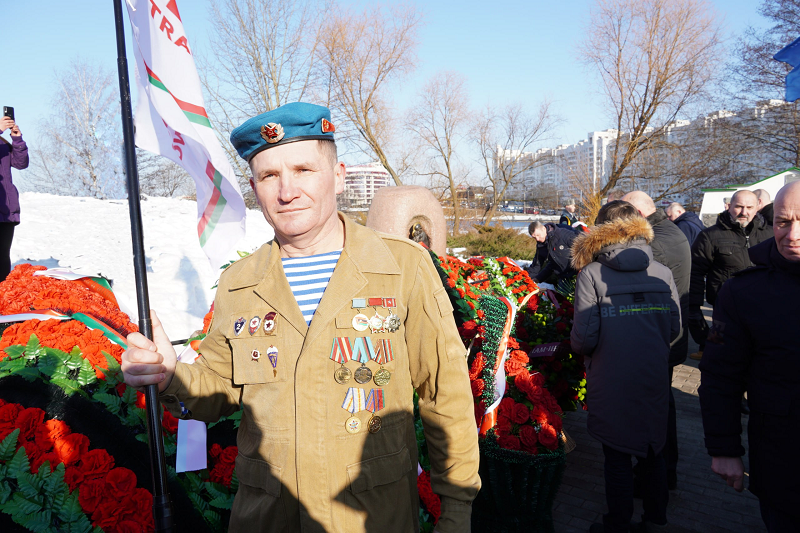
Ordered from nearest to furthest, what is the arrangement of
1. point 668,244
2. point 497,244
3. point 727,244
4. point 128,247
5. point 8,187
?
point 668,244
point 8,187
point 727,244
point 128,247
point 497,244

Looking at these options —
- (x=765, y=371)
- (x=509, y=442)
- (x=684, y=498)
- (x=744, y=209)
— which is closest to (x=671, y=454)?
(x=684, y=498)

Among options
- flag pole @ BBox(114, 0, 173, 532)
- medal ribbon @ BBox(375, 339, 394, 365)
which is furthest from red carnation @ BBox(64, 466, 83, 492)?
medal ribbon @ BBox(375, 339, 394, 365)

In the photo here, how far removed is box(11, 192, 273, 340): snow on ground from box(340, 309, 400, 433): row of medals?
10.6 ft

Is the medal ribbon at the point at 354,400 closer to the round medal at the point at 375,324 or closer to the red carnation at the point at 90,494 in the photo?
the round medal at the point at 375,324

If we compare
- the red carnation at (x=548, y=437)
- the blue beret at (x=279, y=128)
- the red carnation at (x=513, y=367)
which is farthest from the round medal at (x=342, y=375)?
the red carnation at (x=513, y=367)

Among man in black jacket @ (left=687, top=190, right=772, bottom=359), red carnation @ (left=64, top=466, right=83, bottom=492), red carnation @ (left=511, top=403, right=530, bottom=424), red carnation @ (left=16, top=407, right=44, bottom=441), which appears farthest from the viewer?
man in black jacket @ (left=687, top=190, right=772, bottom=359)

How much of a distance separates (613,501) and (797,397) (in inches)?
56.5

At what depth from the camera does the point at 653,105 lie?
792 inches

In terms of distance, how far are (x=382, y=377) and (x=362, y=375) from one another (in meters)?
0.07

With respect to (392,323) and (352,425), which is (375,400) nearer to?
(352,425)

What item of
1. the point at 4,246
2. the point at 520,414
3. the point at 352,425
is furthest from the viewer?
the point at 4,246

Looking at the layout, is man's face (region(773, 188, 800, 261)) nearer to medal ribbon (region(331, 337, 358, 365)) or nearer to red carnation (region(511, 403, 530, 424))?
red carnation (region(511, 403, 530, 424))

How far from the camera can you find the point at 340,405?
5.21 ft

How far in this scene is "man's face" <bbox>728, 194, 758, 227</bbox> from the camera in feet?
16.3
